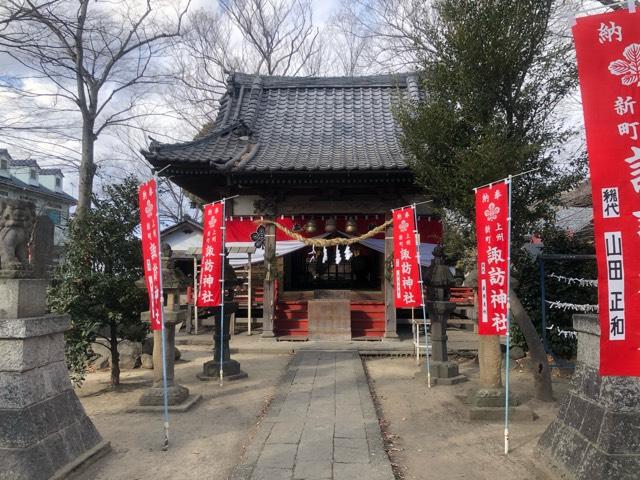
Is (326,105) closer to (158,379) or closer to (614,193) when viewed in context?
(158,379)

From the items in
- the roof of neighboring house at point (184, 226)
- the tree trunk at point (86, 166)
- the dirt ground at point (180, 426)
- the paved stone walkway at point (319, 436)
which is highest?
the tree trunk at point (86, 166)

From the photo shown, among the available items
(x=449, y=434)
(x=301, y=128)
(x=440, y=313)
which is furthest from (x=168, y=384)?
(x=301, y=128)

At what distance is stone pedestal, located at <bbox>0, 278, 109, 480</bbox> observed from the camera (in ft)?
12.1

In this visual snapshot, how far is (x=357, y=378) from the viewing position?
7.71 m

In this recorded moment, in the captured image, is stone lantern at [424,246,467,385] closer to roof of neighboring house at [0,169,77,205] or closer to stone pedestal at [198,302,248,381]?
stone pedestal at [198,302,248,381]

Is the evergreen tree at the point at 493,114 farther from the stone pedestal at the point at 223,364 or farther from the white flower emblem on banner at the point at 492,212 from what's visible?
the stone pedestal at the point at 223,364

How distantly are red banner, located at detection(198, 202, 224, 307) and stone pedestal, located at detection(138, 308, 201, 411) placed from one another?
3.04 feet

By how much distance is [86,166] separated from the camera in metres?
13.9

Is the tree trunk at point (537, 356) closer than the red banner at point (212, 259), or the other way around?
the tree trunk at point (537, 356)

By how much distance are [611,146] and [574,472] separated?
100 inches

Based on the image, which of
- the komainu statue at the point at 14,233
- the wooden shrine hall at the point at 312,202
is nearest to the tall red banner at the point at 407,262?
the wooden shrine hall at the point at 312,202

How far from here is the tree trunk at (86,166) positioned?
538 inches

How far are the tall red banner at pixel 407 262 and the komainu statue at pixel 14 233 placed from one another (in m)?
5.69

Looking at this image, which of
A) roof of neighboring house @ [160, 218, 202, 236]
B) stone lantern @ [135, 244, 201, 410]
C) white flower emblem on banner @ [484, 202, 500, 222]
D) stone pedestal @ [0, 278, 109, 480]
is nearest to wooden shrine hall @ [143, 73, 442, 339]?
stone lantern @ [135, 244, 201, 410]
